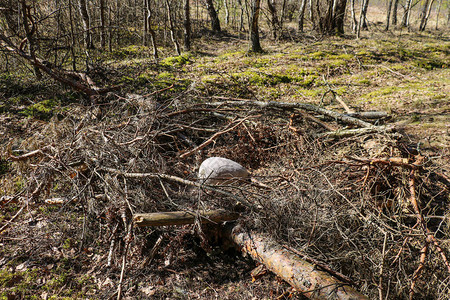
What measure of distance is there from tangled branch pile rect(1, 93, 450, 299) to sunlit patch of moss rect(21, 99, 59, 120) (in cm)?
145

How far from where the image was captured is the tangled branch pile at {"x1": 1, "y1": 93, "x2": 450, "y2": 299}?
104 inches

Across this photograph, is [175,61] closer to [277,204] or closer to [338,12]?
→ [277,204]

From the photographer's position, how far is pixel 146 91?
6.54m

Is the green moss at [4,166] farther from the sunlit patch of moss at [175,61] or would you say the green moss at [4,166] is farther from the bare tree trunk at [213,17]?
the bare tree trunk at [213,17]

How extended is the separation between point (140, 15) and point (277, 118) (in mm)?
13351

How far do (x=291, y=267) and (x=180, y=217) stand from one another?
122cm

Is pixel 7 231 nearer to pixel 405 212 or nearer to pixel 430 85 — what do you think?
pixel 405 212

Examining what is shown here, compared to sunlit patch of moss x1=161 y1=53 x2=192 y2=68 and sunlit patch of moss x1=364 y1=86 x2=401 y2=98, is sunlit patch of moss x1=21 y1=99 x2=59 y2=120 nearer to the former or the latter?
sunlit patch of moss x1=161 y1=53 x2=192 y2=68

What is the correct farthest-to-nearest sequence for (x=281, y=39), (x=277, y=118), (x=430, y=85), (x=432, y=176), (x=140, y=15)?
(x=140, y=15)
(x=281, y=39)
(x=430, y=85)
(x=277, y=118)
(x=432, y=176)

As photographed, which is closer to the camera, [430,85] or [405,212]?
[405,212]

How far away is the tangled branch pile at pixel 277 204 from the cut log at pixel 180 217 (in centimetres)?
10

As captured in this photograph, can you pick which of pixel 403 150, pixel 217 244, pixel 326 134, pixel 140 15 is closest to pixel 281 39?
pixel 140 15

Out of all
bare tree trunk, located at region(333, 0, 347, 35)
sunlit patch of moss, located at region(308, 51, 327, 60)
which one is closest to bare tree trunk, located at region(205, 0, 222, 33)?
bare tree trunk, located at region(333, 0, 347, 35)

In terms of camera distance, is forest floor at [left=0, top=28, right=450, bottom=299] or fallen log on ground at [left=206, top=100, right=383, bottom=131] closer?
forest floor at [left=0, top=28, right=450, bottom=299]
